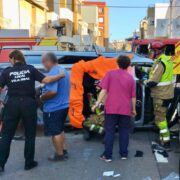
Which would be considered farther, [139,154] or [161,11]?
[161,11]

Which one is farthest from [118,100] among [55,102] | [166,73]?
[166,73]

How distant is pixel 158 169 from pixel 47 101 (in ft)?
6.14

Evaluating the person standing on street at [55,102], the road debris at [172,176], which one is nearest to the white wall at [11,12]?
the person standing on street at [55,102]

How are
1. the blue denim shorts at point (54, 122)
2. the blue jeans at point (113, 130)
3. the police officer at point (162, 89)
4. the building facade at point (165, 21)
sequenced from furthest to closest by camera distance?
1. the building facade at point (165, 21)
2. the police officer at point (162, 89)
3. the blue jeans at point (113, 130)
4. the blue denim shorts at point (54, 122)

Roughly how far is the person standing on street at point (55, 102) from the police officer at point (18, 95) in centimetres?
24

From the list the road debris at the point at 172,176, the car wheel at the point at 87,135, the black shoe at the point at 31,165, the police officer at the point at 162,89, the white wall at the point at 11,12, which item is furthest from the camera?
the white wall at the point at 11,12

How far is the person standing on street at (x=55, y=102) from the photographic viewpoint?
6.00 m

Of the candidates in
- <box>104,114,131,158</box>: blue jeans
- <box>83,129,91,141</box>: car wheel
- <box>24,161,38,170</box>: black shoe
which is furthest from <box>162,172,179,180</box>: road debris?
<box>83,129,91,141</box>: car wheel

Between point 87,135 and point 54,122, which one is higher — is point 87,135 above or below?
below

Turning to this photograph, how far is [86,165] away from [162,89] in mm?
1866

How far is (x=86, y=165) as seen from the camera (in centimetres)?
609

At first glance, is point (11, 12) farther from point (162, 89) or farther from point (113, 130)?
point (113, 130)

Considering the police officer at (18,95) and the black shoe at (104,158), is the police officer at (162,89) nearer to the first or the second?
the black shoe at (104,158)

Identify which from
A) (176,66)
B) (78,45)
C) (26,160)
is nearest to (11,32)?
(78,45)
